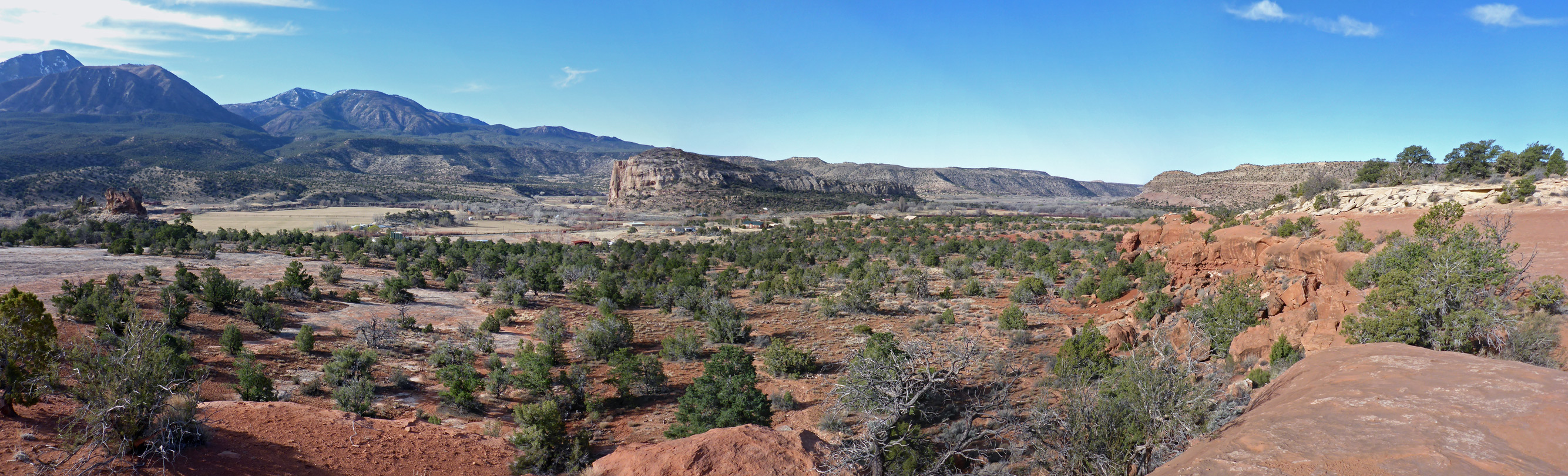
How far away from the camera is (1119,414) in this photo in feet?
24.6

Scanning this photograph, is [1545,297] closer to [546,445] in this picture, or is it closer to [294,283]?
[546,445]

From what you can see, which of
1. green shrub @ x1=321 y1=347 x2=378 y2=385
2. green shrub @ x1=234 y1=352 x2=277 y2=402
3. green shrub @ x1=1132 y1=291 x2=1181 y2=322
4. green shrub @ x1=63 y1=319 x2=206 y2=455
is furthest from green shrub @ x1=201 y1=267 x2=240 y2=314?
green shrub @ x1=1132 y1=291 x2=1181 y2=322

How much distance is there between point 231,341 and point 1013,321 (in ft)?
61.9

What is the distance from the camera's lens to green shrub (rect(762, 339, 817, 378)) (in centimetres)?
1346

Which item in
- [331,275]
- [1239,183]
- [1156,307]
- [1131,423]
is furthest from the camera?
[1239,183]

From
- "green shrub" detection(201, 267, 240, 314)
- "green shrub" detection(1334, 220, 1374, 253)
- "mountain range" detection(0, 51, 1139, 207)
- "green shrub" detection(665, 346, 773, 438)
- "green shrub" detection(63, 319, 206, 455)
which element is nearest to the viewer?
"green shrub" detection(63, 319, 206, 455)

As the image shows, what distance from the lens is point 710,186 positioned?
90.9 m

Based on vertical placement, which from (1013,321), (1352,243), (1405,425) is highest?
(1352,243)

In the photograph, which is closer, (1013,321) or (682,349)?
(682,349)

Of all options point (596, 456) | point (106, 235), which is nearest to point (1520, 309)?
point (596, 456)

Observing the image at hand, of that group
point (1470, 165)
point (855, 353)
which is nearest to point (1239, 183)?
point (1470, 165)

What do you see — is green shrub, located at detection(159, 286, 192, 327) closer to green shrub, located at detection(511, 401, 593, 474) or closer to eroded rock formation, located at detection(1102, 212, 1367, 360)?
green shrub, located at detection(511, 401, 593, 474)

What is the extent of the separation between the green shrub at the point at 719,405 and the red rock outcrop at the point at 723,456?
1220 mm

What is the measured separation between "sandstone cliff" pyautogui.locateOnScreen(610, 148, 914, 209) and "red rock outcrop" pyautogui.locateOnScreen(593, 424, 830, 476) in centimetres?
7316
